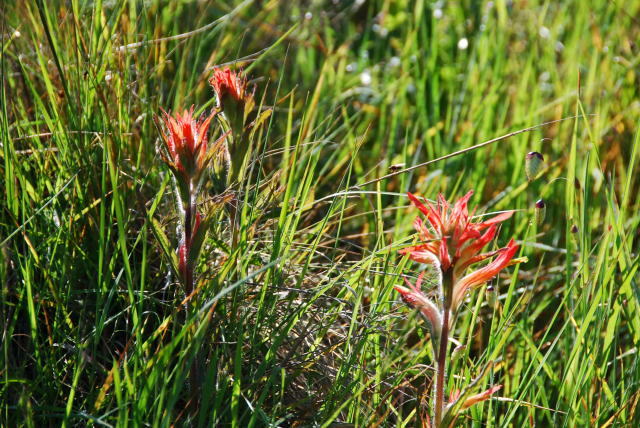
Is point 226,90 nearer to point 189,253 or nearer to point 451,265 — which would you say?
point 189,253

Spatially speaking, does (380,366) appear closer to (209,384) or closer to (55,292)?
(209,384)

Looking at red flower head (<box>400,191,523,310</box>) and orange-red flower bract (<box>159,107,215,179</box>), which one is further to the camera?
orange-red flower bract (<box>159,107,215,179</box>)

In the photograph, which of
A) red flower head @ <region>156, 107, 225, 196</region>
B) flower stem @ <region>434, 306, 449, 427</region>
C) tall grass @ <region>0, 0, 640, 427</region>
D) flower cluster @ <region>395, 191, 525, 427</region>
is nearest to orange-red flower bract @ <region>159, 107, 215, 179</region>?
red flower head @ <region>156, 107, 225, 196</region>

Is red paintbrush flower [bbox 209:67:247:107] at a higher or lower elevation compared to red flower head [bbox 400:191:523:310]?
higher

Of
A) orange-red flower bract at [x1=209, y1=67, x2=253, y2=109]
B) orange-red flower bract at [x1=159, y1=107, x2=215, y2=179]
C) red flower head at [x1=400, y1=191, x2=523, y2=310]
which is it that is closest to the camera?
red flower head at [x1=400, y1=191, x2=523, y2=310]

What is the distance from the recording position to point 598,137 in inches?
89.6

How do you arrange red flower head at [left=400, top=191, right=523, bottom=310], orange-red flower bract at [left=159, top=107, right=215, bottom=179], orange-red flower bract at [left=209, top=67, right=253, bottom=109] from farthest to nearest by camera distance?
1. orange-red flower bract at [left=209, top=67, right=253, bottom=109]
2. orange-red flower bract at [left=159, top=107, right=215, bottom=179]
3. red flower head at [left=400, top=191, right=523, bottom=310]

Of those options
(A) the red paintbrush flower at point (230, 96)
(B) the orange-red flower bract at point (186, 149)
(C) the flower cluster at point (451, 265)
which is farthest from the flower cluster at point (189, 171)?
(C) the flower cluster at point (451, 265)

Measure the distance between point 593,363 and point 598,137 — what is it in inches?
40.5

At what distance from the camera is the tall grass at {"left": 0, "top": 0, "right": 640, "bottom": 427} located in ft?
4.58

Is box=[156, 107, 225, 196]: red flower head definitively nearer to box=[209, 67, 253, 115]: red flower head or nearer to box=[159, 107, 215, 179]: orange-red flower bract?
box=[159, 107, 215, 179]: orange-red flower bract

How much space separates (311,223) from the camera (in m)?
2.09

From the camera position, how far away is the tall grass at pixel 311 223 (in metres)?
1.40

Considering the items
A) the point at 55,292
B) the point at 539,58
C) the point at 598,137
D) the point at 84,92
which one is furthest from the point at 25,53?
the point at 539,58
